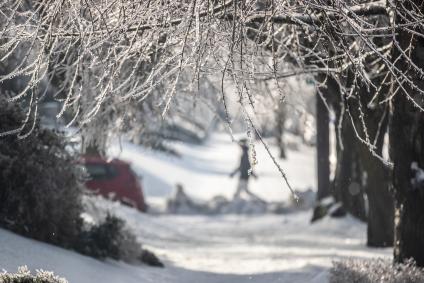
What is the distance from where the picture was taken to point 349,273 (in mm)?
8602

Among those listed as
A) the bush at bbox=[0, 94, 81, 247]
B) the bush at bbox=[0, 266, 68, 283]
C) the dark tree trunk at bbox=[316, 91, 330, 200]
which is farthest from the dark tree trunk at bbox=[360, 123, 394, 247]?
the bush at bbox=[0, 266, 68, 283]

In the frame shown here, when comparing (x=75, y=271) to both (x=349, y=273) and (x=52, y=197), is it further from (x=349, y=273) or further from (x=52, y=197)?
(x=349, y=273)

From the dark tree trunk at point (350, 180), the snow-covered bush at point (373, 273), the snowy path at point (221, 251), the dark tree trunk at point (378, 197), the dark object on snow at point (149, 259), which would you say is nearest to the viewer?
the snow-covered bush at point (373, 273)

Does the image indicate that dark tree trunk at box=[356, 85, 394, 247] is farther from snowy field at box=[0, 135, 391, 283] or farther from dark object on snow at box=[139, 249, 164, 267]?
dark object on snow at box=[139, 249, 164, 267]

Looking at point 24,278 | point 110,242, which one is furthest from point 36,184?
point 24,278

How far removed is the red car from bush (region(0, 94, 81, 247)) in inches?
408

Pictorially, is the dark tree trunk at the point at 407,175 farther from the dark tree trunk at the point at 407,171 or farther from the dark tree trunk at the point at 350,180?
the dark tree trunk at the point at 350,180

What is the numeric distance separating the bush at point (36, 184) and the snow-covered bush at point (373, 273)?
3708 mm

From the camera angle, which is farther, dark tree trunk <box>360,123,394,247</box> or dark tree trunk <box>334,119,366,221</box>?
dark tree trunk <box>334,119,366,221</box>

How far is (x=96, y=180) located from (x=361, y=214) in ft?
23.5

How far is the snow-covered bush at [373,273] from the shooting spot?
27.4ft

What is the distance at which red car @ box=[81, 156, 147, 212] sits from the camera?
70.0ft

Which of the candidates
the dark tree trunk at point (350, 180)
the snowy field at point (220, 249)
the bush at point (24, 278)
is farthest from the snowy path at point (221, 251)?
the bush at point (24, 278)

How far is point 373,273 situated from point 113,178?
1378 cm
